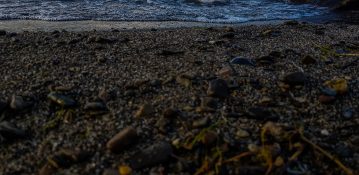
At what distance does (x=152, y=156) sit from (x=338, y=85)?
1840mm

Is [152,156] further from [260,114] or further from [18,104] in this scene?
[18,104]

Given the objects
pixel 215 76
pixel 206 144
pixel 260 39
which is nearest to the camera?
pixel 206 144

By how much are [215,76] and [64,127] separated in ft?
4.70

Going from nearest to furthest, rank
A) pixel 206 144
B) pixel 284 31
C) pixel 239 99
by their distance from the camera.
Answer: pixel 206 144 → pixel 239 99 → pixel 284 31

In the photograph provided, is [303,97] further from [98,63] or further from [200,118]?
[98,63]

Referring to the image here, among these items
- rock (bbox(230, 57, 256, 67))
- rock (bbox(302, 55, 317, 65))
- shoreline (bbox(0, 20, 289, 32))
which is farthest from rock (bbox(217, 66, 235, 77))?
shoreline (bbox(0, 20, 289, 32))

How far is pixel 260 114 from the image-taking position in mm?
3119

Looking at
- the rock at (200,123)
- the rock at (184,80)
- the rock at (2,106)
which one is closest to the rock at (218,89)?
the rock at (184,80)

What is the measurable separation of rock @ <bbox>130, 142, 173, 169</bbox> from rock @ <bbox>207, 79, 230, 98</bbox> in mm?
829

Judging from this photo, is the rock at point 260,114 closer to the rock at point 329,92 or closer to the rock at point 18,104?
the rock at point 329,92

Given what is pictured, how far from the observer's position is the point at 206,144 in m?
2.78

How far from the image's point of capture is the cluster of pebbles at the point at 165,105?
2689 millimetres

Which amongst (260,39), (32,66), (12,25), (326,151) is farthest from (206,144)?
(12,25)

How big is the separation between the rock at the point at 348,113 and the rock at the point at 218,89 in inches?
34.7
